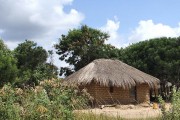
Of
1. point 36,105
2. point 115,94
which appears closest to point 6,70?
point 115,94

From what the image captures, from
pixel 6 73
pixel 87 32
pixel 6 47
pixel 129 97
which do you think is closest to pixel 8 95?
pixel 6 73

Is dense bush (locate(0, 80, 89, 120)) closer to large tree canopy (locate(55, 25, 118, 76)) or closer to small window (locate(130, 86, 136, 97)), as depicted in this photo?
small window (locate(130, 86, 136, 97))

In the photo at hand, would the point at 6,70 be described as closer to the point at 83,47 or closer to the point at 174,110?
the point at 83,47

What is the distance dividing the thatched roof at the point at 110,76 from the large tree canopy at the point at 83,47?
663cm

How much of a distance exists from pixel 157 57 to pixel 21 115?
26.8 metres

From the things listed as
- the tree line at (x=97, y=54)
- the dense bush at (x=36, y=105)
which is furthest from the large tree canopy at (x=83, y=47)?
the dense bush at (x=36, y=105)

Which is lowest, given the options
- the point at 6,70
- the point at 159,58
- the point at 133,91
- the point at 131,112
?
the point at 131,112

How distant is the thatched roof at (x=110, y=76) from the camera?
2452 centimetres

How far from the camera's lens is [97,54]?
3425 cm

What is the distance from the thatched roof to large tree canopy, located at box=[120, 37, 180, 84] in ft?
16.5

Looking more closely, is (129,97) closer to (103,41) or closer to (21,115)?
(103,41)

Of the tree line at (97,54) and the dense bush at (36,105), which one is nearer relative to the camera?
the dense bush at (36,105)

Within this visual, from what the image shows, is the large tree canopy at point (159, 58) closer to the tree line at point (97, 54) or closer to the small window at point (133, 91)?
the tree line at point (97, 54)

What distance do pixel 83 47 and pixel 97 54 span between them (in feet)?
4.06
